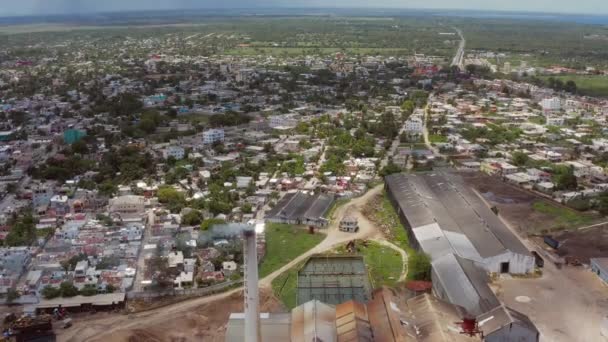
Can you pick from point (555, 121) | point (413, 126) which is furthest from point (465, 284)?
point (555, 121)

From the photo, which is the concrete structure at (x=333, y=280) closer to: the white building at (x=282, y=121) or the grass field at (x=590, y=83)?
the white building at (x=282, y=121)

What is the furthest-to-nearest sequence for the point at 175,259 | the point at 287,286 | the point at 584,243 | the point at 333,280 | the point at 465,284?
the point at 584,243 → the point at 175,259 → the point at 287,286 → the point at 333,280 → the point at 465,284

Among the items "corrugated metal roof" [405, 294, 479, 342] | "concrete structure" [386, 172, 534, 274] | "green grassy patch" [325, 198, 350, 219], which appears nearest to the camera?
"corrugated metal roof" [405, 294, 479, 342]

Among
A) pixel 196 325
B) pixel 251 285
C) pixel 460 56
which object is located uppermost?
pixel 251 285

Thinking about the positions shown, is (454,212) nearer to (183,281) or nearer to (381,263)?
(381,263)

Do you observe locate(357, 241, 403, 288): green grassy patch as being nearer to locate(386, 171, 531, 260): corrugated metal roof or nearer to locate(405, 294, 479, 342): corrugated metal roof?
locate(386, 171, 531, 260): corrugated metal roof

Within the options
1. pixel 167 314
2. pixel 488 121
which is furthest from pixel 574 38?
pixel 167 314

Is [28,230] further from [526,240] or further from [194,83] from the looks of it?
[194,83]

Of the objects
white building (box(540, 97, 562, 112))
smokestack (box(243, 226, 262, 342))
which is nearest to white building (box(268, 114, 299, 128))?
white building (box(540, 97, 562, 112))
